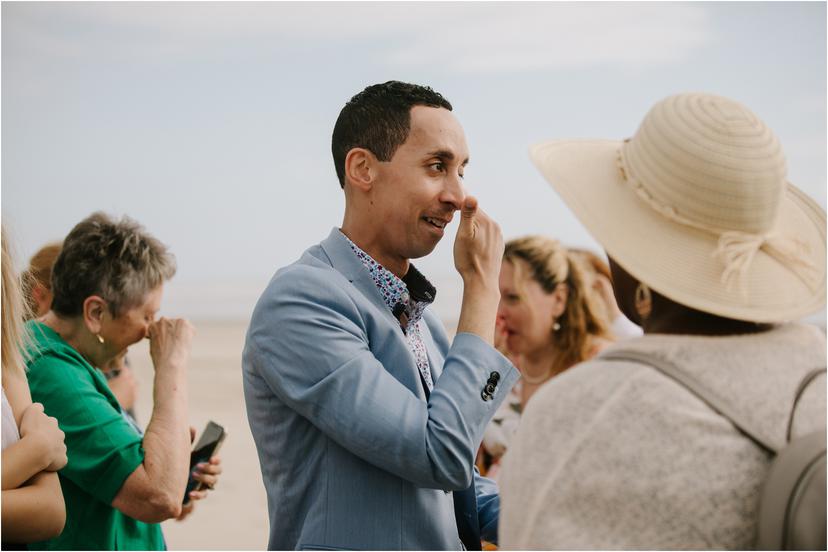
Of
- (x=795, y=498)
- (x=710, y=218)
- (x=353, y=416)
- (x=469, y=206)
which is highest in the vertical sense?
(x=710, y=218)

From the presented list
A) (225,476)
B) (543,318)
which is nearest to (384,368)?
(543,318)

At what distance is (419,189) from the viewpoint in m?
2.79

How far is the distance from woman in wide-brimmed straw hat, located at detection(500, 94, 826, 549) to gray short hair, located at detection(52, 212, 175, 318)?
235cm

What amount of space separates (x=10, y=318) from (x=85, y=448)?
2.50 feet

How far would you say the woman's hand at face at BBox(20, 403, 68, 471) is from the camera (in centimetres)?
261

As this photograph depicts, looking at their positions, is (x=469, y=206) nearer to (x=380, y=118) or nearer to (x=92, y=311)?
(x=380, y=118)

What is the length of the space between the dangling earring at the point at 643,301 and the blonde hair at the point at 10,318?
5.79 ft

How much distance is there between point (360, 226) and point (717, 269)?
4.14ft

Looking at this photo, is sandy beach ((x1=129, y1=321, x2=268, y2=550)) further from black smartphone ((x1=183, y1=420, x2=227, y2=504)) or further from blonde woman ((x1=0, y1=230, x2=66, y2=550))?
blonde woman ((x1=0, y1=230, x2=66, y2=550))

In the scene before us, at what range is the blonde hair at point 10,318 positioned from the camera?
9.07 feet

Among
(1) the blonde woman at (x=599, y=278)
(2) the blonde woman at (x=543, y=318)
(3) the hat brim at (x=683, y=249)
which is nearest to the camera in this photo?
(3) the hat brim at (x=683, y=249)

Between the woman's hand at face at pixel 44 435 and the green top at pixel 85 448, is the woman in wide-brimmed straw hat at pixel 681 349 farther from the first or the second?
the green top at pixel 85 448

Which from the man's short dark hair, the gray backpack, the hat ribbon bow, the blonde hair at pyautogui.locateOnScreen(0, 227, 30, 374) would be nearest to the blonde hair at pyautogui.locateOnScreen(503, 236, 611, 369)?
the man's short dark hair

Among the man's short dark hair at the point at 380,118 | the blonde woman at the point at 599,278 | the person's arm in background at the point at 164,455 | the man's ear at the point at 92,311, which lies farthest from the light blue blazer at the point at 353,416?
the blonde woman at the point at 599,278
